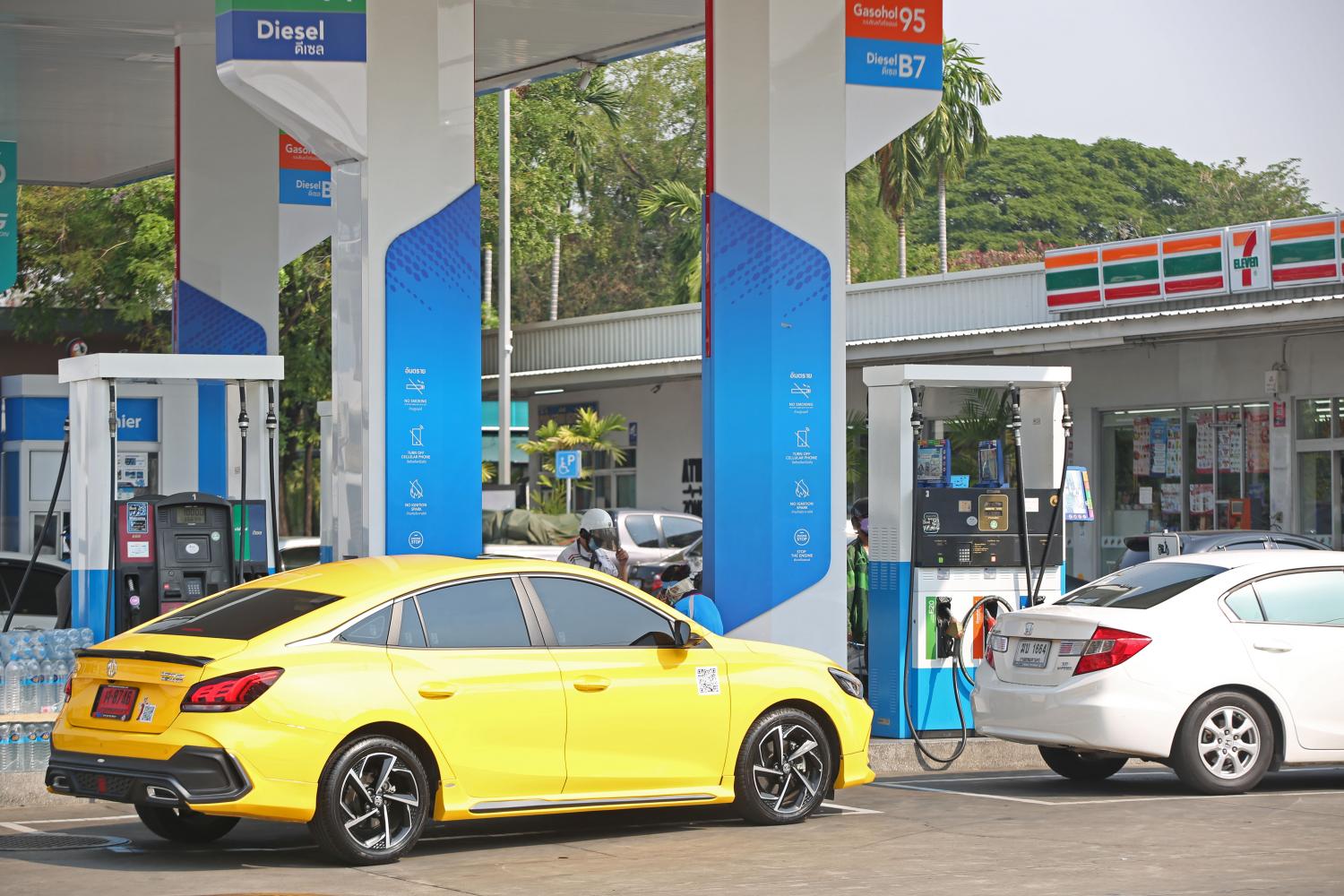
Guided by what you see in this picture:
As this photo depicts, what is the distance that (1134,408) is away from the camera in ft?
99.1

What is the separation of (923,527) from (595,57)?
920 cm

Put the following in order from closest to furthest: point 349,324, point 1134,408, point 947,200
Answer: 1. point 349,324
2. point 1134,408
3. point 947,200

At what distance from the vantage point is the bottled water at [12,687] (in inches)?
447

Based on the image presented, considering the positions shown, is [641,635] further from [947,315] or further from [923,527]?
[947,315]

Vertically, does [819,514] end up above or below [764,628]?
above

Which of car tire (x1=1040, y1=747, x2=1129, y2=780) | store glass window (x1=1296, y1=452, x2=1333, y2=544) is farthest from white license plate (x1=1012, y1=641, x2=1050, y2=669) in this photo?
store glass window (x1=1296, y1=452, x2=1333, y2=544)

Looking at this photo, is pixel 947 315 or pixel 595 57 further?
pixel 947 315

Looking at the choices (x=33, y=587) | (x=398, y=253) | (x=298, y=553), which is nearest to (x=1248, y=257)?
(x=298, y=553)

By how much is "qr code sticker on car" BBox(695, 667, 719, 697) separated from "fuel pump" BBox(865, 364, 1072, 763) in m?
3.11

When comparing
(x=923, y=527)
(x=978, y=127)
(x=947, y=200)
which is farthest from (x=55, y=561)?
(x=947, y=200)

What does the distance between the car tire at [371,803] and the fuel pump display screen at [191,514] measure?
4683 millimetres

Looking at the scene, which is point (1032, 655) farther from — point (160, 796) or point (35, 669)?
point (35, 669)

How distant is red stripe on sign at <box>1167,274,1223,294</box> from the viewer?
26375 mm

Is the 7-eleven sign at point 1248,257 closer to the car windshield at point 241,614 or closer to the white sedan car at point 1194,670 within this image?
the white sedan car at point 1194,670
